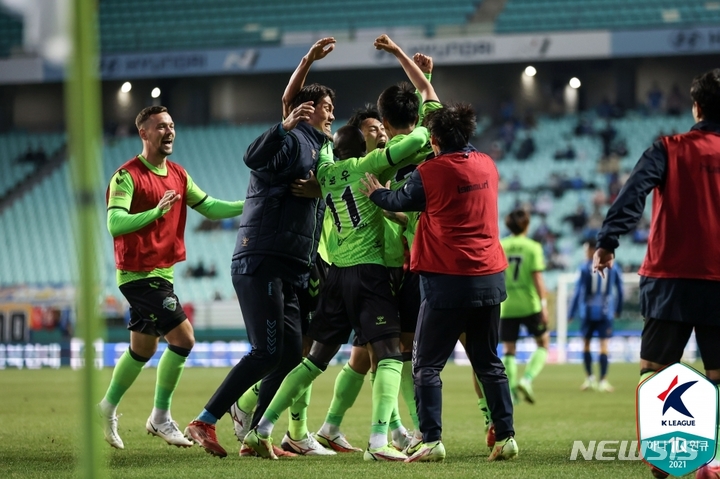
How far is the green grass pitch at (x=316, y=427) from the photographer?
19.4 feet

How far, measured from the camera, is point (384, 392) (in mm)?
6504

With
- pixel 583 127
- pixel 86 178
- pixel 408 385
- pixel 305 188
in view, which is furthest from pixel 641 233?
pixel 86 178

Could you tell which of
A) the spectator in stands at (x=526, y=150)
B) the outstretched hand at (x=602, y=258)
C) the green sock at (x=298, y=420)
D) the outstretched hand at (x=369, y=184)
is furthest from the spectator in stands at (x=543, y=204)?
the outstretched hand at (x=602, y=258)

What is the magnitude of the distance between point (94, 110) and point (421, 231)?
345 centimetres

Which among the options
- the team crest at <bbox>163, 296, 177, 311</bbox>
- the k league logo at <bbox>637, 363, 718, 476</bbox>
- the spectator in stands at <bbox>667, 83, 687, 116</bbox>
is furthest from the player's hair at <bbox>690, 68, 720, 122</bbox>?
the spectator in stands at <bbox>667, 83, 687, 116</bbox>

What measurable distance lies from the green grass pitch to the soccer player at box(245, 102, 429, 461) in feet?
1.02

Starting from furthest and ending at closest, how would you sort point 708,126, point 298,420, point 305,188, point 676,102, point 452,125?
point 676,102
point 298,420
point 305,188
point 452,125
point 708,126

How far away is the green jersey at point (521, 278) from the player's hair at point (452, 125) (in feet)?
18.9

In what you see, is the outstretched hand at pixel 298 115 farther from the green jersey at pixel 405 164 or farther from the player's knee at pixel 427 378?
the player's knee at pixel 427 378

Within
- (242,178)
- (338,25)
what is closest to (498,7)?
(338,25)

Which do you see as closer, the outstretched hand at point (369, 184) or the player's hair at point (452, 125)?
the player's hair at point (452, 125)

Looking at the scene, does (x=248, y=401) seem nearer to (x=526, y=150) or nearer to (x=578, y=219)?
(x=578, y=219)

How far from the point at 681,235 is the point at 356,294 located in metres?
2.16

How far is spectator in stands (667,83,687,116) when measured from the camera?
104ft
